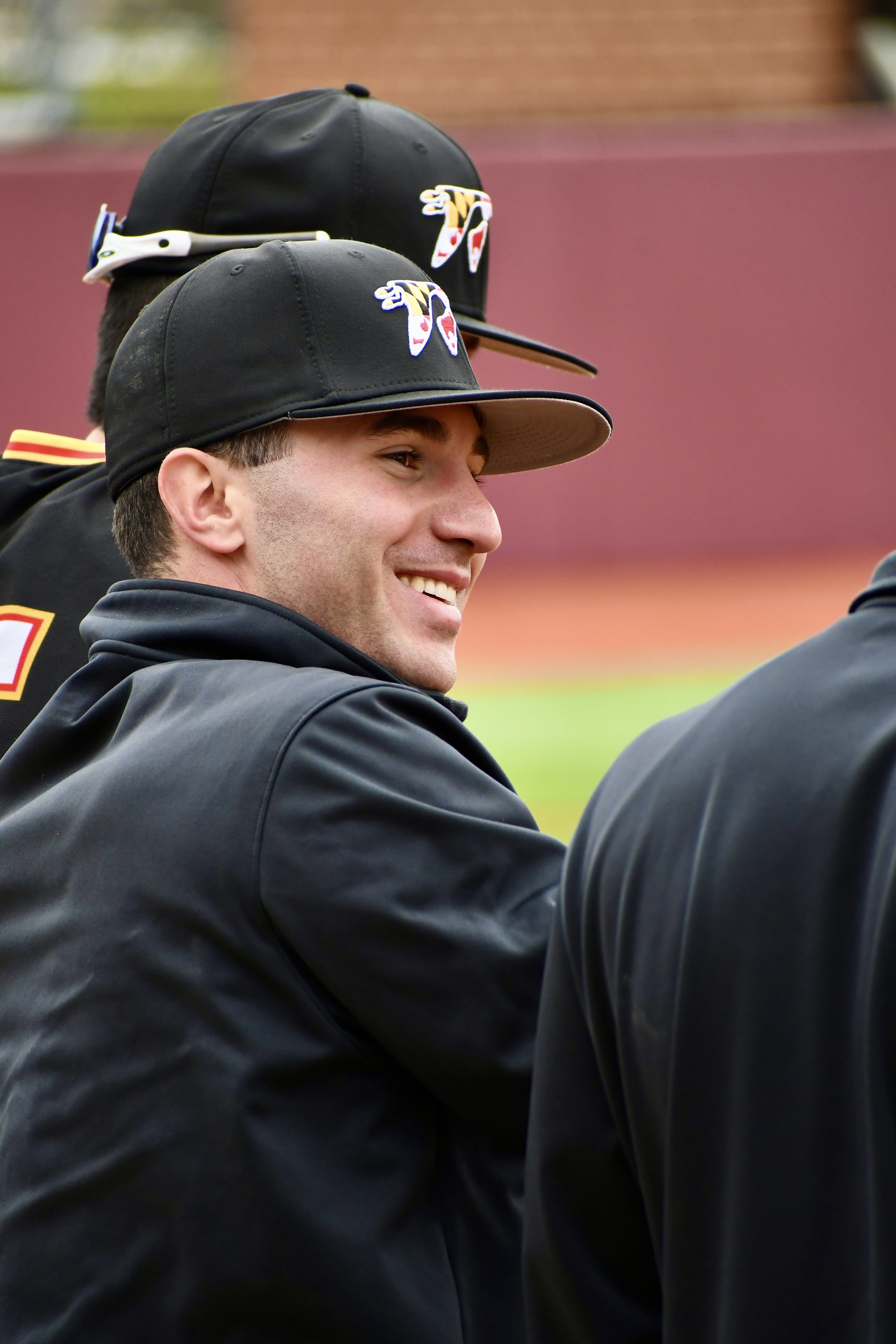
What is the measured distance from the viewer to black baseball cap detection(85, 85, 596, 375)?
83.4 inches

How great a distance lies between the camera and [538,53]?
14820 mm

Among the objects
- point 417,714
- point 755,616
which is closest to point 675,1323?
point 417,714

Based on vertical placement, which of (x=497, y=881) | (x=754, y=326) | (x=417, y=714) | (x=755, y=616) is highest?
(x=754, y=326)

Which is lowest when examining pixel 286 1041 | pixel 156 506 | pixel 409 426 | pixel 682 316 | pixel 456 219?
pixel 286 1041

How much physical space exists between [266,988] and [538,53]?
14811 mm

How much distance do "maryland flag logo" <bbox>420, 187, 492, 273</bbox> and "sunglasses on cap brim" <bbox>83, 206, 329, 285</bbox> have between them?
163 millimetres

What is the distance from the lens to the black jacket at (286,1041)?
4.24 feet

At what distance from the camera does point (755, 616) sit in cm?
1191

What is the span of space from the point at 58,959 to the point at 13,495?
3.06 ft

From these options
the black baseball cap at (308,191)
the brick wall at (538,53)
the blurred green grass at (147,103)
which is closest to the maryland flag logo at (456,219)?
the black baseball cap at (308,191)

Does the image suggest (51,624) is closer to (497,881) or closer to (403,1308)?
(497,881)

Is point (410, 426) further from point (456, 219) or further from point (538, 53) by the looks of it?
point (538, 53)

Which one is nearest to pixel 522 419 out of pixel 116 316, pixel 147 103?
pixel 116 316

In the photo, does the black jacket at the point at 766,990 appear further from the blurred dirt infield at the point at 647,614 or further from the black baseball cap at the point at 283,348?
the blurred dirt infield at the point at 647,614
